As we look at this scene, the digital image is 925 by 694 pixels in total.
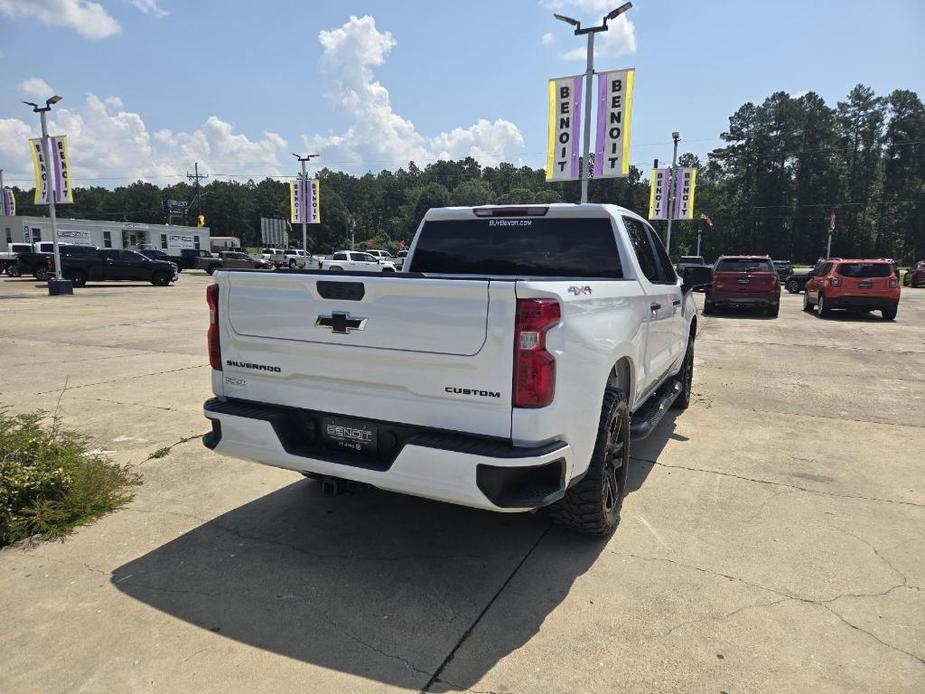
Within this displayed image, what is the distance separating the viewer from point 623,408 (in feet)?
12.0

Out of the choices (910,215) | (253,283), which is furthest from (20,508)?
(910,215)

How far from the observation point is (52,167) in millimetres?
23188

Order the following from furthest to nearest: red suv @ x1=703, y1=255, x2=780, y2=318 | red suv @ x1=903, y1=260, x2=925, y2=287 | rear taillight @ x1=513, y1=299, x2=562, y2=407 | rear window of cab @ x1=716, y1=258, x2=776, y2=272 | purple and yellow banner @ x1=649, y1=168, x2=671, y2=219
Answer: red suv @ x1=903, y1=260, x2=925, y2=287, purple and yellow banner @ x1=649, y1=168, x2=671, y2=219, rear window of cab @ x1=716, y1=258, x2=776, y2=272, red suv @ x1=703, y1=255, x2=780, y2=318, rear taillight @ x1=513, y1=299, x2=562, y2=407

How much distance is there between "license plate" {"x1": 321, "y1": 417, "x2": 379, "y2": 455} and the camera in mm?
3104

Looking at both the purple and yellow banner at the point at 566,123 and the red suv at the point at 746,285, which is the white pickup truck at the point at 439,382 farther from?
the red suv at the point at 746,285

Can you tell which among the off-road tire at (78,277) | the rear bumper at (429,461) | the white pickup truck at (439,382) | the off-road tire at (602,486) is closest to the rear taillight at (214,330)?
the white pickup truck at (439,382)

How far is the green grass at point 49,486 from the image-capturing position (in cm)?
372

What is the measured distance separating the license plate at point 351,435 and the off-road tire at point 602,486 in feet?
3.60

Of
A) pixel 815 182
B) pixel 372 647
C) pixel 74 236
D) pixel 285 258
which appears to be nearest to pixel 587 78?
pixel 372 647

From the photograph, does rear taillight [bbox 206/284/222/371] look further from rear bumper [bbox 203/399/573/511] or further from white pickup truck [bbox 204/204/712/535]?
rear bumper [bbox 203/399/573/511]

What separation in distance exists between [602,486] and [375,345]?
1510 millimetres

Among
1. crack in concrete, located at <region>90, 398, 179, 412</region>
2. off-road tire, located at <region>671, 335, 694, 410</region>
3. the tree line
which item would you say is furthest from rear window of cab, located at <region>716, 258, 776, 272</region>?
the tree line

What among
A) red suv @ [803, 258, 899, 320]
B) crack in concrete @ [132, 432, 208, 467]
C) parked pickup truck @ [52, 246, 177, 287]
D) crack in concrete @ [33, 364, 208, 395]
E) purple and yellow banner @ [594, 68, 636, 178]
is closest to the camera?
crack in concrete @ [132, 432, 208, 467]

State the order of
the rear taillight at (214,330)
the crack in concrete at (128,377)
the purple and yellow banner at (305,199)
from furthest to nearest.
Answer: the purple and yellow banner at (305,199)
the crack in concrete at (128,377)
the rear taillight at (214,330)
